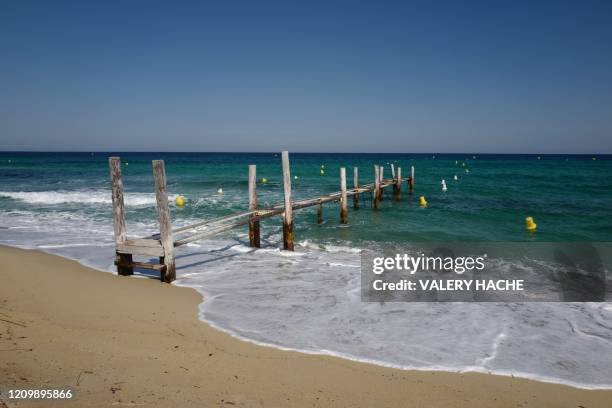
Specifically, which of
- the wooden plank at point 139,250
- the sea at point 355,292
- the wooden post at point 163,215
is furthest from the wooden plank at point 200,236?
the sea at point 355,292

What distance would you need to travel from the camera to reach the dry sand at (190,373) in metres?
3.64

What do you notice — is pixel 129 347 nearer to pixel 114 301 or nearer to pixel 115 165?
pixel 114 301

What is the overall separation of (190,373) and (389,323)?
10.8 ft

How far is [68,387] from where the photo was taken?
3574 millimetres

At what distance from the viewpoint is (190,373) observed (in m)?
4.03

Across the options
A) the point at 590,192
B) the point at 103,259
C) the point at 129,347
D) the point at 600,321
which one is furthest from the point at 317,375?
the point at 590,192

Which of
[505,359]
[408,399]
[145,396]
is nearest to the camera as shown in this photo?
[145,396]

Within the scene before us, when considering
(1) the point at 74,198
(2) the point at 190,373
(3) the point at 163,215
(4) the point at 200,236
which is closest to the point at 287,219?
(4) the point at 200,236

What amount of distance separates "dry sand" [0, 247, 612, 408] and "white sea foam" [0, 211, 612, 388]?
363 mm

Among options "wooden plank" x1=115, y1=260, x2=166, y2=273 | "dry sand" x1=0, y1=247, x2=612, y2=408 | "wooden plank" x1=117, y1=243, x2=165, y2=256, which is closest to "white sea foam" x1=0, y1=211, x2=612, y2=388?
"dry sand" x1=0, y1=247, x2=612, y2=408

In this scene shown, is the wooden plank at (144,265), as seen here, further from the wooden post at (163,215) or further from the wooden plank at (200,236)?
the wooden plank at (200,236)

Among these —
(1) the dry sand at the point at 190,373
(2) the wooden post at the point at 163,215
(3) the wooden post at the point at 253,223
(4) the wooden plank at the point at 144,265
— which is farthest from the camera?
(3) the wooden post at the point at 253,223

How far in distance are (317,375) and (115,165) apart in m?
5.88

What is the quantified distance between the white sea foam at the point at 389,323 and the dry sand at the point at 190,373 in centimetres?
36
